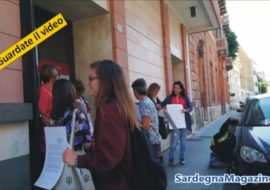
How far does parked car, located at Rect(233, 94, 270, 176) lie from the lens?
15.0 feet

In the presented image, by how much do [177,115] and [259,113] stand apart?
2117 mm

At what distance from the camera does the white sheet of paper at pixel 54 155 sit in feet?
9.60

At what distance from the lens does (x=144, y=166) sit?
2.23 metres

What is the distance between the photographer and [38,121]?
451cm

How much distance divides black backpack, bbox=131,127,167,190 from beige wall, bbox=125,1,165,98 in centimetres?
568

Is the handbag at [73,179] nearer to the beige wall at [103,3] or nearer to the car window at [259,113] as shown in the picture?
the car window at [259,113]

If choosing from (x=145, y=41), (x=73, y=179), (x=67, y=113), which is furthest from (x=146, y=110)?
(x=145, y=41)

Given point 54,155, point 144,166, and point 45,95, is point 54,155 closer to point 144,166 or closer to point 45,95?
point 144,166

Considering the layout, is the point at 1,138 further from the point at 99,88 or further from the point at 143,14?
the point at 143,14

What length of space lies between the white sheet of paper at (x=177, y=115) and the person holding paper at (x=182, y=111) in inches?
4.2

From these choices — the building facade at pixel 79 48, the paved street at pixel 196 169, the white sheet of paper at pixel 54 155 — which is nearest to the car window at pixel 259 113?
the paved street at pixel 196 169

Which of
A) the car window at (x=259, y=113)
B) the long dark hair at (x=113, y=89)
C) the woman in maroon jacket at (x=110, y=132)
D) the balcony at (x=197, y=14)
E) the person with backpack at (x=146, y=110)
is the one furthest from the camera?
the balcony at (x=197, y=14)

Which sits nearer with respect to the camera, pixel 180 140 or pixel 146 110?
pixel 146 110

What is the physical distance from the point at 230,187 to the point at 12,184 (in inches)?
133
